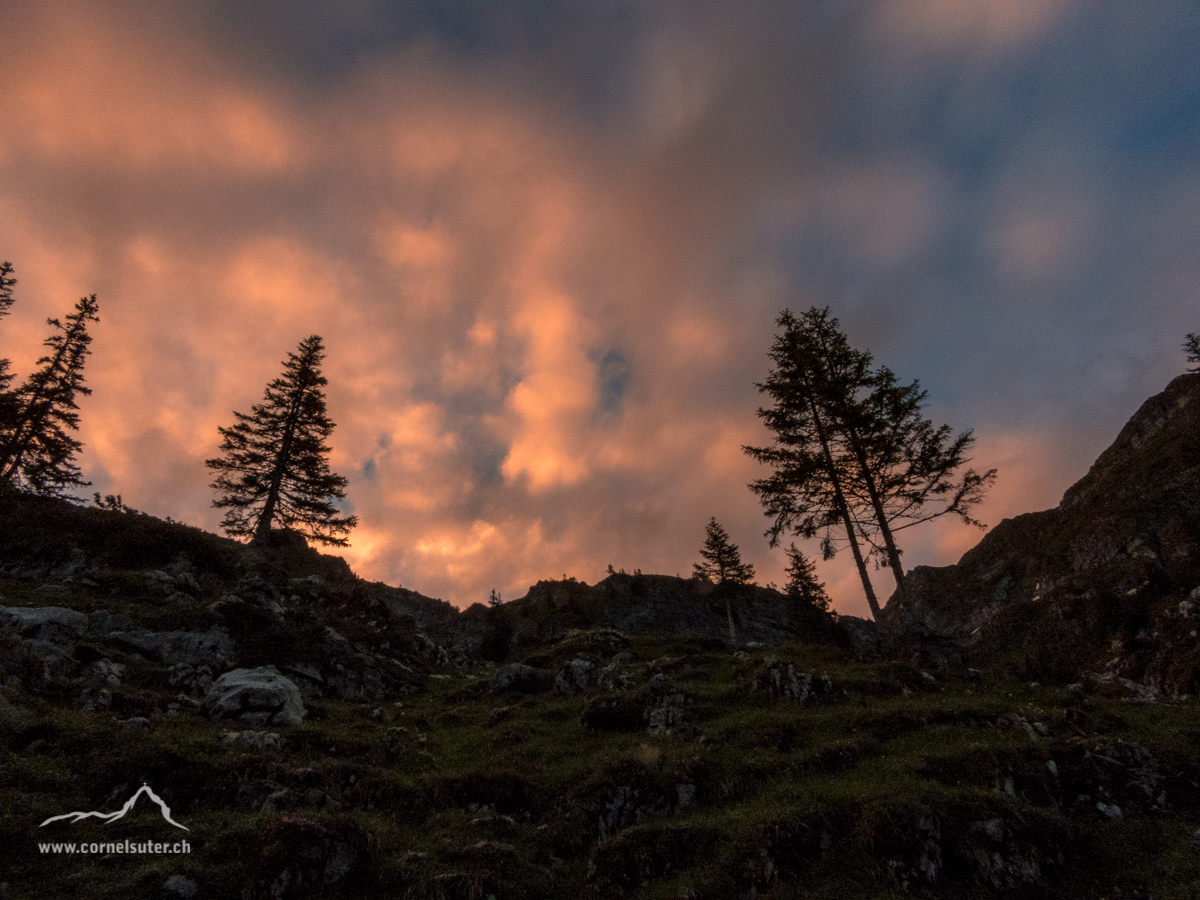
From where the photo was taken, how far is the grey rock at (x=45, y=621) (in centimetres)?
1538

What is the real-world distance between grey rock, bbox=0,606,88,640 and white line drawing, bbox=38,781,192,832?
895cm

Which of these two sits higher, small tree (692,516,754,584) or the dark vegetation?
small tree (692,516,754,584)

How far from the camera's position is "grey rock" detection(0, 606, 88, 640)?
1538 centimetres

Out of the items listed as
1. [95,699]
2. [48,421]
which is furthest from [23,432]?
[95,699]

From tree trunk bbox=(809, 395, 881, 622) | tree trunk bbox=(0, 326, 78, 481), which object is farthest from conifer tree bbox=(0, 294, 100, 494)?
tree trunk bbox=(809, 395, 881, 622)

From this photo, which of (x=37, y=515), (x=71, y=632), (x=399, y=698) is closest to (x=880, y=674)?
(x=399, y=698)

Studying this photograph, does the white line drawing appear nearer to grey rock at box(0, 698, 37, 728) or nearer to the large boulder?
grey rock at box(0, 698, 37, 728)

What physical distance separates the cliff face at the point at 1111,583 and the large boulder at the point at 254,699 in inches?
972

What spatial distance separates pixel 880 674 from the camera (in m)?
20.1

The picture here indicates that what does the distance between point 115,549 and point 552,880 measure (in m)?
25.8

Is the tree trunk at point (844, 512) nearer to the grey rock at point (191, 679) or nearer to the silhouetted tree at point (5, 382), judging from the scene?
the grey rock at point (191, 679)

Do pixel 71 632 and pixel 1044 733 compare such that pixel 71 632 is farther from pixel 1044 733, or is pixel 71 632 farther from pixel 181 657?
pixel 1044 733

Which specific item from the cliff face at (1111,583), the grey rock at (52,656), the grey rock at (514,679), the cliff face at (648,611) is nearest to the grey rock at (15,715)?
the grey rock at (52,656)

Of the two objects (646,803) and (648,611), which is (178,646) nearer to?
(646,803)
